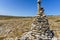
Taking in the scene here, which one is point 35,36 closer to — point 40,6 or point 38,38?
point 38,38

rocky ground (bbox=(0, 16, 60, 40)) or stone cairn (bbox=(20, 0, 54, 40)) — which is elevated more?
stone cairn (bbox=(20, 0, 54, 40))

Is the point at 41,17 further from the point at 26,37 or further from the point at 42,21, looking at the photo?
the point at 26,37

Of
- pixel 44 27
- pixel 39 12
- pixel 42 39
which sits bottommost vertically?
pixel 42 39

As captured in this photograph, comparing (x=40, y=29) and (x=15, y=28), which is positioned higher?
(x=40, y=29)

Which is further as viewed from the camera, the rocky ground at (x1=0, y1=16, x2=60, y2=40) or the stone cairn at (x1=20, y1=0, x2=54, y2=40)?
the rocky ground at (x1=0, y1=16, x2=60, y2=40)

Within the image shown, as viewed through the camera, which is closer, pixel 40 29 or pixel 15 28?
pixel 40 29

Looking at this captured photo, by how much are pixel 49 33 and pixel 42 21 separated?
2.26 metres

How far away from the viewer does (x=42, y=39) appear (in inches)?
1081

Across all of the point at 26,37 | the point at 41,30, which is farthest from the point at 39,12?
the point at 26,37

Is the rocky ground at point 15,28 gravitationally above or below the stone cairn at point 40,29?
below

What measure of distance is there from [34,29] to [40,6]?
393cm

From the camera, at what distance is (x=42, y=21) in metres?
28.1

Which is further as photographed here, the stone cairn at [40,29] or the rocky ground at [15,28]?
the rocky ground at [15,28]

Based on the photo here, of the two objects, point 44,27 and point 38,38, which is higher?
point 44,27
